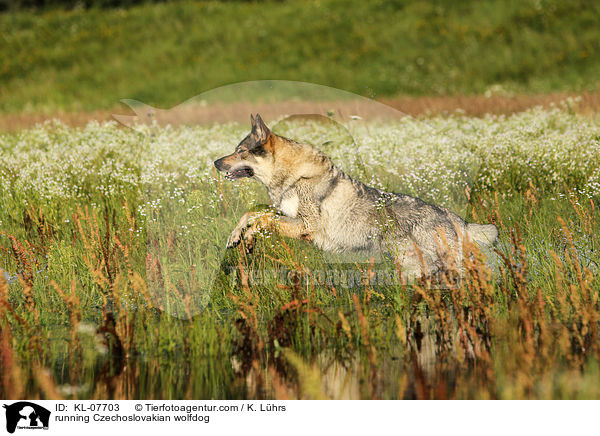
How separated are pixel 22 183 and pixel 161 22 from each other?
2673 centimetres

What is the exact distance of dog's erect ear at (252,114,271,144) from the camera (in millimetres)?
5978

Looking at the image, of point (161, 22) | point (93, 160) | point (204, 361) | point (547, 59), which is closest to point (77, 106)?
point (161, 22)

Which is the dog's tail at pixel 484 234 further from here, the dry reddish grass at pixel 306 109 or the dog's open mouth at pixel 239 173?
the dog's open mouth at pixel 239 173

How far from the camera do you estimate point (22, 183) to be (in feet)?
32.2

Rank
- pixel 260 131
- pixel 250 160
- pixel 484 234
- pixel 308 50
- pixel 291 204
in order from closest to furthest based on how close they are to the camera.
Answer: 1. pixel 260 131
2. pixel 484 234
3. pixel 250 160
4. pixel 291 204
5. pixel 308 50

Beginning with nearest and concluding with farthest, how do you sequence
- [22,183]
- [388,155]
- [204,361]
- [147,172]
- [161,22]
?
[204,361]
[147,172]
[388,155]
[22,183]
[161,22]

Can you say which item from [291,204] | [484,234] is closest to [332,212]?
[291,204]

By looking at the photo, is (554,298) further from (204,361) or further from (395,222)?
(204,361)

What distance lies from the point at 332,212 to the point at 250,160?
40.7 inches

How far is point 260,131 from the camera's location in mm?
6129

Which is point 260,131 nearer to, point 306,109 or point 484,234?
point 306,109

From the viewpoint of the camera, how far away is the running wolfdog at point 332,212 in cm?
637
